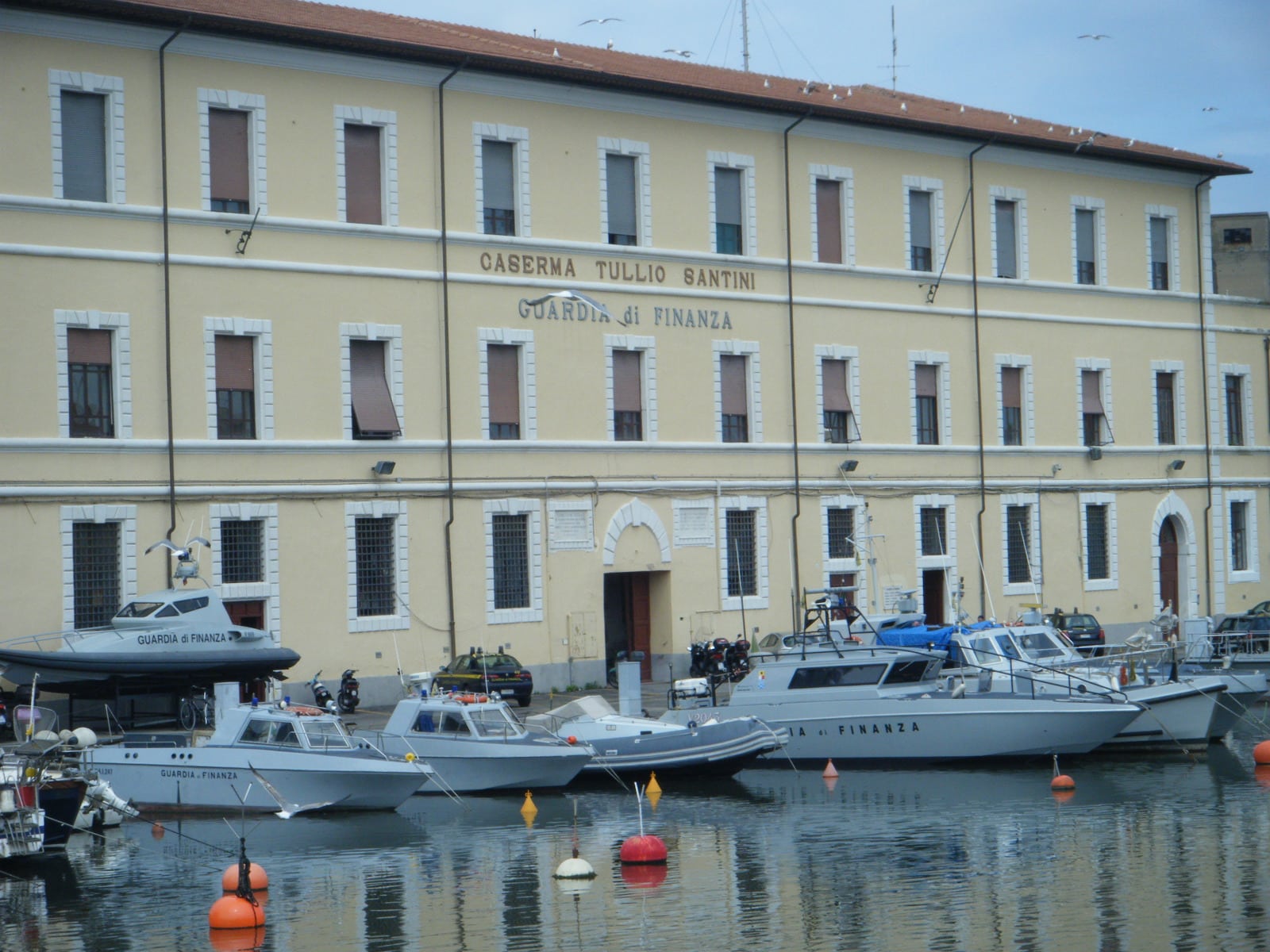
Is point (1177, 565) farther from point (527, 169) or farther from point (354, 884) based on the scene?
point (354, 884)

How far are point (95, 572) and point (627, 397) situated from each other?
13355mm

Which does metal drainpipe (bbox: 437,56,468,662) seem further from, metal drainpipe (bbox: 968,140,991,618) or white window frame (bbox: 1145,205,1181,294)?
white window frame (bbox: 1145,205,1181,294)

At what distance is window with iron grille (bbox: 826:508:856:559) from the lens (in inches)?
1806

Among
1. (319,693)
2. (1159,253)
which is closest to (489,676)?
(319,693)

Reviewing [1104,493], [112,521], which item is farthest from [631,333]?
[1104,493]

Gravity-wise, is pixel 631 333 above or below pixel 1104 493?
above

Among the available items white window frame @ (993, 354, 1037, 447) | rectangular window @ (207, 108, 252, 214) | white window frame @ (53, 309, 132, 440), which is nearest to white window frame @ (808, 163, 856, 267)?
white window frame @ (993, 354, 1037, 447)

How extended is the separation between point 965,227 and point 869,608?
1130 centimetres

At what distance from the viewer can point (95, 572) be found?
114 ft

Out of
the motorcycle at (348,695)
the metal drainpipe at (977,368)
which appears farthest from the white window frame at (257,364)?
the metal drainpipe at (977,368)

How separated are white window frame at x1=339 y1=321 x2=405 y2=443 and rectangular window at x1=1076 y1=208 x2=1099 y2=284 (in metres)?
21.9

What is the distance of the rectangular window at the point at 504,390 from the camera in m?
40.3

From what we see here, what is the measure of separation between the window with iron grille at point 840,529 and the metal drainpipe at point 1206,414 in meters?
13.6

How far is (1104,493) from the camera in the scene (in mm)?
51281
